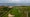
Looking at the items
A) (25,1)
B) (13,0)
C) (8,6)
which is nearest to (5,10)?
(8,6)

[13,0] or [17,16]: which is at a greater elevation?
[13,0]

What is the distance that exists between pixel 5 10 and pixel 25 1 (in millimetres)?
307

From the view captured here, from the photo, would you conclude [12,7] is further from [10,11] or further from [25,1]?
[25,1]

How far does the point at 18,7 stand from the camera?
1494mm

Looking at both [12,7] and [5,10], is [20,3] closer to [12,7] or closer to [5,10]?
[12,7]

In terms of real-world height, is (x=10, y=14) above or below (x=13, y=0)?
below

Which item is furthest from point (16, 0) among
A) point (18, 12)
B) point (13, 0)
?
point (18, 12)

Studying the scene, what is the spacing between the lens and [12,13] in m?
1.49

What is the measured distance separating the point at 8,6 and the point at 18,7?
140 millimetres

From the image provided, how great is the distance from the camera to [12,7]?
58.9 inches

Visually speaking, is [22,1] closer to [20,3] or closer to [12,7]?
[20,3]

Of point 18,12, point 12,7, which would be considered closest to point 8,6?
point 12,7

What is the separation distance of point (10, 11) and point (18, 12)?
112mm

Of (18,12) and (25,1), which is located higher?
(25,1)
